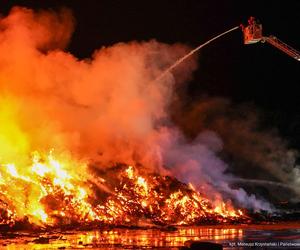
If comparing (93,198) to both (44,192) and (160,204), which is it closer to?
(44,192)

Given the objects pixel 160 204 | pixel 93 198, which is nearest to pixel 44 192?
pixel 93 198

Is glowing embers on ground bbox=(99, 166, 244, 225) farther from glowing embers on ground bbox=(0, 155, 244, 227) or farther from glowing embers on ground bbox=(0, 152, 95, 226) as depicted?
glowing embers on ground bbox=(0, 152, 95, 226)

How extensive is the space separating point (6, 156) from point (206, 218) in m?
25.3

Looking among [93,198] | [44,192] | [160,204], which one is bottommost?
[160,204]

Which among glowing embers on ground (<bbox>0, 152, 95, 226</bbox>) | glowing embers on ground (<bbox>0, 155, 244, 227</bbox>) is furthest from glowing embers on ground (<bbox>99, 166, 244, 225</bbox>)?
glowing embers on ground (<bbox>0, 152, 95, 226</bbox>)

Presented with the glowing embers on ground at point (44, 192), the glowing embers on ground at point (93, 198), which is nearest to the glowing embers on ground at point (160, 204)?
the glowing embers on ground at point (93, 198)

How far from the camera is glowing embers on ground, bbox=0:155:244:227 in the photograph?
55688mm

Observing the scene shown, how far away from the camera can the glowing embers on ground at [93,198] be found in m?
55.7

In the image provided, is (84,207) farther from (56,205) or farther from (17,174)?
(17,174)

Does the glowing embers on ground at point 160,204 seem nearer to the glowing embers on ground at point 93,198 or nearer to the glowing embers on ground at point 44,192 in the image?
Answer: the glowing embers on ground at point 93,198

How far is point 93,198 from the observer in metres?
60.5

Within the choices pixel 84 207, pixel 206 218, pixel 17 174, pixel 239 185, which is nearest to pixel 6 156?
pixel 17 174

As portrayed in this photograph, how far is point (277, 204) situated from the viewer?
263 feet

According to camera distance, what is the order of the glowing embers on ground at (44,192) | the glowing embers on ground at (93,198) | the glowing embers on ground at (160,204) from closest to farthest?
the glowing embers on ground at (44,192) < the glowing embers on ground at (93,198) < the glowing embers on ground at (160,204)
